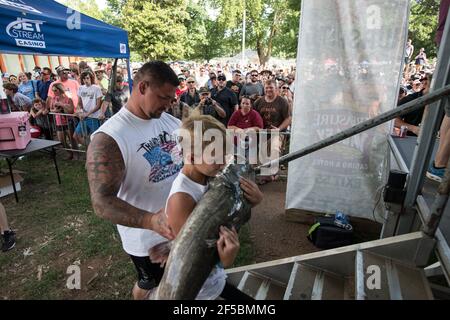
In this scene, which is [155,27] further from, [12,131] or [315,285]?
[315,285]

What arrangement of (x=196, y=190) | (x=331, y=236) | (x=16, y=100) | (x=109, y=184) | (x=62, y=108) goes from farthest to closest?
(x=16, y=100) < (x=62, y=108) < (x=331, y=236) < (x=109, y=184) < (x=196, y=190)

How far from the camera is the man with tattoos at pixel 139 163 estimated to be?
1.89 metres

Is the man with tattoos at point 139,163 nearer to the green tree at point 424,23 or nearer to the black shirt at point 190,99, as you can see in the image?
the black shirt at point 190,99

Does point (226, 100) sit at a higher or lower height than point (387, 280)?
higher

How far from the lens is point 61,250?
4.40 meters

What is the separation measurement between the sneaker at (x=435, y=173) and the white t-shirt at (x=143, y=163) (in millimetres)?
2847

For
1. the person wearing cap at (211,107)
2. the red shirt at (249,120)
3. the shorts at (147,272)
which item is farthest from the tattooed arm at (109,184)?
the person wearing cap at (211,107)

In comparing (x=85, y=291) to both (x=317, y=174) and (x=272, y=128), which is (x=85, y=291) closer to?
(x=317, y=174)

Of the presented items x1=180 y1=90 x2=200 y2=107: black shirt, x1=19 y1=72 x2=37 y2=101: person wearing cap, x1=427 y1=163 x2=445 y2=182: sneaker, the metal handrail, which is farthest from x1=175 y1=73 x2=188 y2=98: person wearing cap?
→ the metal handrail

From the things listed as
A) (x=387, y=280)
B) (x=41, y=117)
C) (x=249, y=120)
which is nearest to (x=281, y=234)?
(x=387, y=280)

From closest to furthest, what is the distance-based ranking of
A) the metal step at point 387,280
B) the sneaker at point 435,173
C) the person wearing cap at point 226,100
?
1. the metal step at point 387,280
2. the sneaker at point 435,173
3. the person wearing cap at point 226,100

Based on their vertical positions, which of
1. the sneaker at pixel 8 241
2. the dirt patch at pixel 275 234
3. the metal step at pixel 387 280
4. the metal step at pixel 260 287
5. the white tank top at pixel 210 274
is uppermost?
the white tank top at pixel 210 274

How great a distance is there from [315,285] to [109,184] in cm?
205
